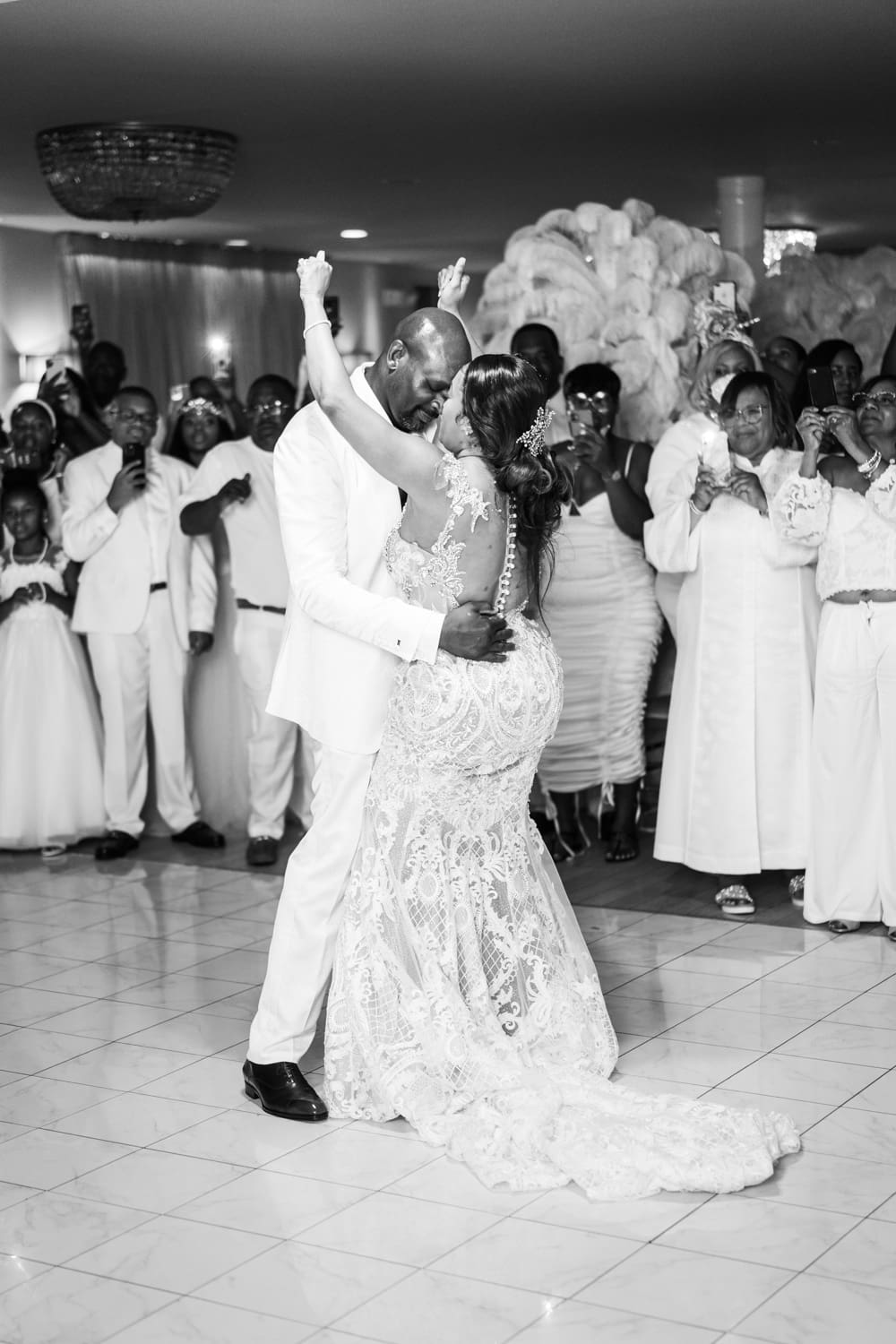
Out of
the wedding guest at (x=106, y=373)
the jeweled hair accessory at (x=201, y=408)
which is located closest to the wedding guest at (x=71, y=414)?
the wedding guest at (x=106, y=373)

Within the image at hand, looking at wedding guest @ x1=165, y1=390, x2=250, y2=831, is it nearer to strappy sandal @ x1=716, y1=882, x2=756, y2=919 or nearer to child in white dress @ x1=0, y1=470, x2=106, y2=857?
child in white dress @ x1=0, y1=470, x2=106, y2=857

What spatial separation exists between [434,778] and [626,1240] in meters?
1.16

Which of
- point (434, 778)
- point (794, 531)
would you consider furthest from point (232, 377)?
point (434, 778)

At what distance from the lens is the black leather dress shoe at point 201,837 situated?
7102mm

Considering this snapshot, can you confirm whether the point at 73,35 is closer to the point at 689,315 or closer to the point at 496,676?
the point at 689,315

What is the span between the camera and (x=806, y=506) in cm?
546

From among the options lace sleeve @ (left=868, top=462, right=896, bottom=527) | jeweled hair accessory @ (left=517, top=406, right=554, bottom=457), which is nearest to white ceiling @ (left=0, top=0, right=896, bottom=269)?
lace sleeve @ (left=868, top=462, right=896, bottom=527)

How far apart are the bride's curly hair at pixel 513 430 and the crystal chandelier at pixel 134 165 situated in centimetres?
483

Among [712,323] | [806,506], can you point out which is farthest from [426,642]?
[712,323]

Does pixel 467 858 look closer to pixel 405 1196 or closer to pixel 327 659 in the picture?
pixel 327 659

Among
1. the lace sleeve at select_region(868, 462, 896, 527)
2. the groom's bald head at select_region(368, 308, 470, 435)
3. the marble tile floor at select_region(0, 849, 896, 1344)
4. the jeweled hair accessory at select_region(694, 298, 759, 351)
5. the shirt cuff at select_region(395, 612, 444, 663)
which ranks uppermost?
the jeweled hair accessory at select_region(694, 298, 759, 351)

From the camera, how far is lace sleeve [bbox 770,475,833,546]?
5453 millimetres

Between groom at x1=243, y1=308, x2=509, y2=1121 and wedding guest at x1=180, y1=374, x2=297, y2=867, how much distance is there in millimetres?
2707

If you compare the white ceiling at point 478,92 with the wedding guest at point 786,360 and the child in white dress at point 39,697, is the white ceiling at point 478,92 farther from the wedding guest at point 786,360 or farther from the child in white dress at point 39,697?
the child in white dress at point 39,697
